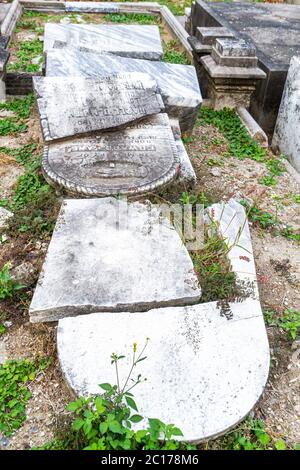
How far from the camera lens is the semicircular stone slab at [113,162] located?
3260mm

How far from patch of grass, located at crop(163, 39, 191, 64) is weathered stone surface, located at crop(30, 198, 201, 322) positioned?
424 centimetres

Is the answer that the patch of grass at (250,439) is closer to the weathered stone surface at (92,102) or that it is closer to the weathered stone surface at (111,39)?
the weathered stone surface at (92,102)

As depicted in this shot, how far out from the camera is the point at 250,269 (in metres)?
2.81

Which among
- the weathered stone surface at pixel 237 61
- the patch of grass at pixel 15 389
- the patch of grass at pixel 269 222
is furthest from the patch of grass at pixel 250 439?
the weathered stone surface at pixel 237 61

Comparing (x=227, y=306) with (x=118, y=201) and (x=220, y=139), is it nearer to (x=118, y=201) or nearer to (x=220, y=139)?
(x=118, y=201)

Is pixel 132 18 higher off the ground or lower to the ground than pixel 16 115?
higher

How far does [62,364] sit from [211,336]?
802 mm

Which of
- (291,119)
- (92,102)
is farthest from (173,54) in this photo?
(92,102)

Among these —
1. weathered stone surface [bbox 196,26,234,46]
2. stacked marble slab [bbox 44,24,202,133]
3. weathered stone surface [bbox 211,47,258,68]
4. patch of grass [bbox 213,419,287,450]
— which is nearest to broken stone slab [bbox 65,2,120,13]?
stacked marble slab [bbox 44,24,202,133]

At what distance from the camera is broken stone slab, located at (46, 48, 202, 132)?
432cm

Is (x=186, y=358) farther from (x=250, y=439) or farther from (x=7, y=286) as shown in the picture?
(x=7, y=286)

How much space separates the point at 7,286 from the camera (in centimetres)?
260

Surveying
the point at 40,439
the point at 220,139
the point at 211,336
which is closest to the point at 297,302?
the point at 211,336

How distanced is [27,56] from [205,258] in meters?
4.93
